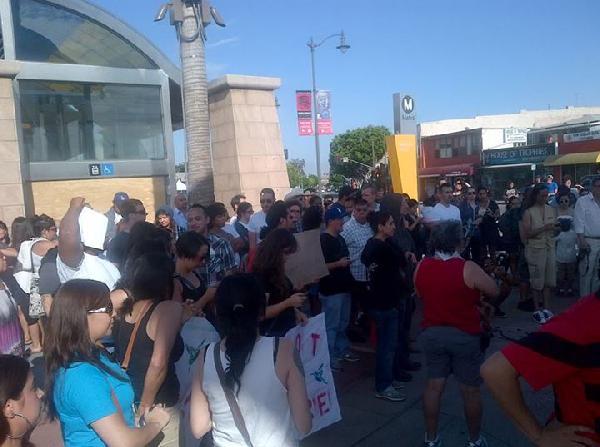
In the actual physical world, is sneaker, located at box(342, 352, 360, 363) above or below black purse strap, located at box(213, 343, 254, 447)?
below

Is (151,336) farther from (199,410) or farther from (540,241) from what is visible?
(540,241)

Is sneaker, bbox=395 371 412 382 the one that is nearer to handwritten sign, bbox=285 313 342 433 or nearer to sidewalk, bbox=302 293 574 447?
sidewalk, bbox=302 293 574 447

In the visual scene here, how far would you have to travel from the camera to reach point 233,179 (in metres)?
15.8

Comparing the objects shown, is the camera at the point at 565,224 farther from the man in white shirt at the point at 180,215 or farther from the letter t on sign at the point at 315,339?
the man in white shirt at the point at 180,215

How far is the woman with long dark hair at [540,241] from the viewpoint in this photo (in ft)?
23.6

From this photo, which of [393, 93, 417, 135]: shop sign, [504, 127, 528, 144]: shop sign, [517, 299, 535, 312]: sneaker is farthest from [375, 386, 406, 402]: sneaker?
[504, 127, 528, 144]: shop sign

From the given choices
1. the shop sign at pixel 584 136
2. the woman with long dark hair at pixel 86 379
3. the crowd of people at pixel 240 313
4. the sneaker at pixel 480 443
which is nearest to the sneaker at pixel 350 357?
the crowd of people at pixel 240 313

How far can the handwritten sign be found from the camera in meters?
4.04

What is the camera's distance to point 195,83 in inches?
519

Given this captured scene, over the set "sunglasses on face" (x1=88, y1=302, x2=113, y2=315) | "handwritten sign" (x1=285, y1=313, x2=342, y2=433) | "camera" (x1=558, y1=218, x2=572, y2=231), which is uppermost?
"sunglasses on face" (x1=88, y1=302, x2=113, y2=315)

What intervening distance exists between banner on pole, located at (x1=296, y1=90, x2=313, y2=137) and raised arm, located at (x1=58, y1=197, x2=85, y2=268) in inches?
626

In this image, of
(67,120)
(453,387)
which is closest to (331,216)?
(453,387)

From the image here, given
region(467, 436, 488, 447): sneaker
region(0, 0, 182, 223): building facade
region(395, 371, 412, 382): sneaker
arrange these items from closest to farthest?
region(467, 436, 488, 447): sneaker
region(395, 371, 412, 382): sneaker
region(0, 0, 182, 223): building facade

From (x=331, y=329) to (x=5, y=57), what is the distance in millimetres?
13820
